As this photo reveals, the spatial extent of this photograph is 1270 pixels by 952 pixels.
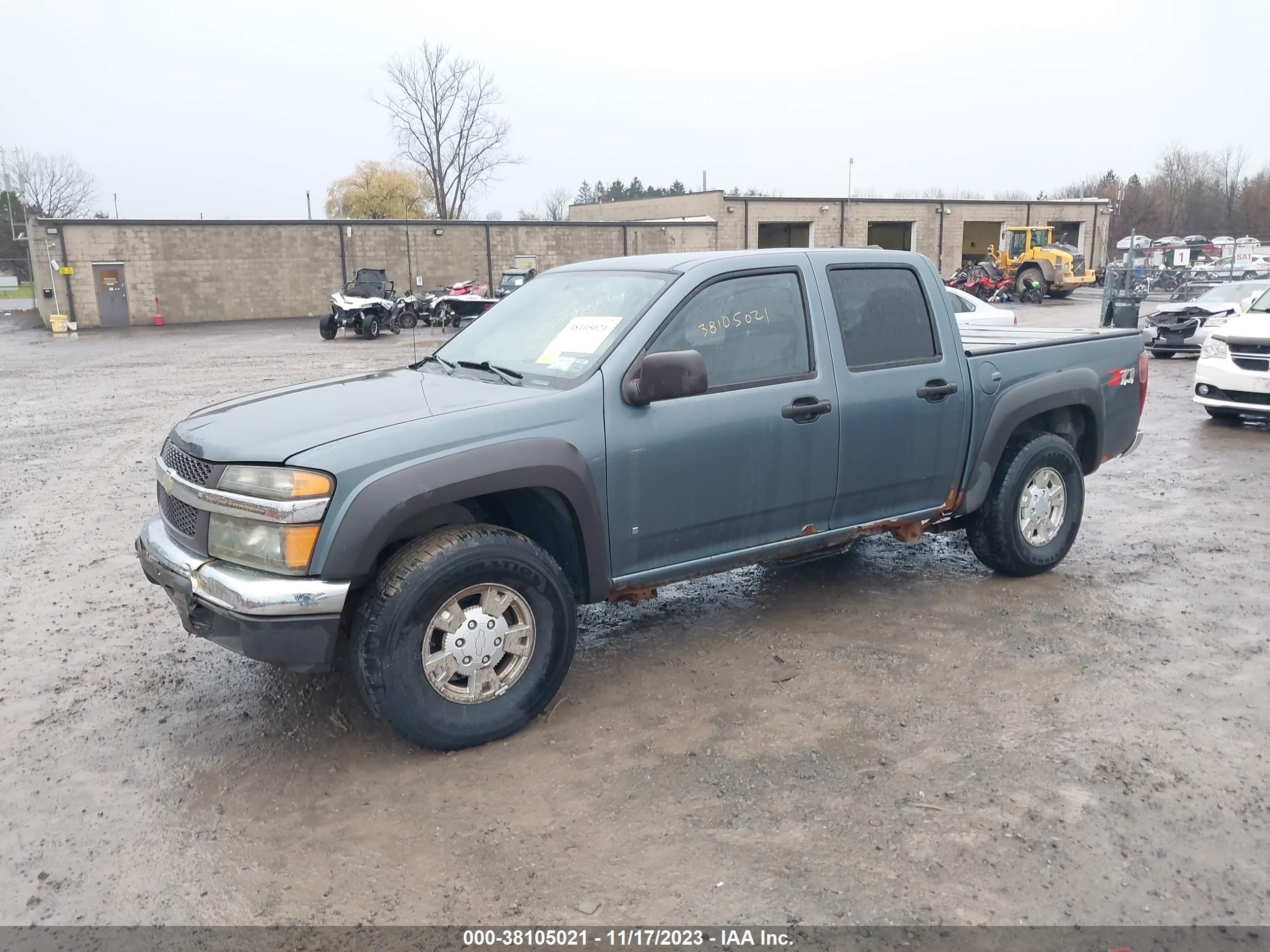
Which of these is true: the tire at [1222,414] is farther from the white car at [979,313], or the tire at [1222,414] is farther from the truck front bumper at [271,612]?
the truck front bumper at [271,612]

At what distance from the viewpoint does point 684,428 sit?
426cm

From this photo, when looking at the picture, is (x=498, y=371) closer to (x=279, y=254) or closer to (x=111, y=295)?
(x=111, y=295)

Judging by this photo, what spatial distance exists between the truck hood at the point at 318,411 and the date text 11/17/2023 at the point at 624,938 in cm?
178

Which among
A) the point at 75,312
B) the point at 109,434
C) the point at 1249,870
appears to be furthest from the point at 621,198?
the point at 1249,870

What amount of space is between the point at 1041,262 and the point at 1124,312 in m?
20.2

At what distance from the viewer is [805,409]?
4566 millimetres

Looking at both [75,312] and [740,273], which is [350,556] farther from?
[75,312]

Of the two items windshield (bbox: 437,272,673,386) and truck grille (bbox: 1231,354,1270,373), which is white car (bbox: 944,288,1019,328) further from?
windshield (bbox: 437,272,673,386)

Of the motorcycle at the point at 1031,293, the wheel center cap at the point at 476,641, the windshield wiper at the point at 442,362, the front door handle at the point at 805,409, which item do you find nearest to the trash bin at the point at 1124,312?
the front door handle at the point at 805,409

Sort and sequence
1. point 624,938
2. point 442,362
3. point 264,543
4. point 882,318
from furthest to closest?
1. point 882,318
2. point 442,362
3. point 264,543
4. point 624,938

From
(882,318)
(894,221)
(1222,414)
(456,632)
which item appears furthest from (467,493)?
(894,221)

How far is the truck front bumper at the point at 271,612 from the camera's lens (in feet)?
11.5

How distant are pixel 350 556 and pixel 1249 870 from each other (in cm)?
313

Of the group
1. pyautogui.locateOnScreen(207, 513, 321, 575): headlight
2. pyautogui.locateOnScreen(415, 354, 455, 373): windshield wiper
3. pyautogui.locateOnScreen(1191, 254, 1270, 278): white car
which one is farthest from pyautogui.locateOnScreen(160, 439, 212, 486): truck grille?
pyautogui.locateOnScreen(1191, 254, 1270, 278): white car
